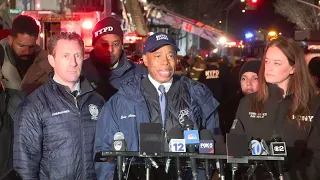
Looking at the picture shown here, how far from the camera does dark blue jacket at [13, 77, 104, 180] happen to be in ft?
13.3

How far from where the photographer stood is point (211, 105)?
4449mm

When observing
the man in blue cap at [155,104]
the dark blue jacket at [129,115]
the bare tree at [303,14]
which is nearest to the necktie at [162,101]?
the man in blue cap at [155,104]

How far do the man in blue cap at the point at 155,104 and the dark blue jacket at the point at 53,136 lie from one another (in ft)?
0.41

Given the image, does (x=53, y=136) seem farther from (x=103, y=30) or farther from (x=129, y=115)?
(x=103, y=30)

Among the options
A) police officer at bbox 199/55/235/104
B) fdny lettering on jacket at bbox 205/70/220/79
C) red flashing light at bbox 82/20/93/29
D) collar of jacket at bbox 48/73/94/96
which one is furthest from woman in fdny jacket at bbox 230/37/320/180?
red flashing light at bbox 82/20/93/29

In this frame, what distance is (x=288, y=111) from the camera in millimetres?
4465

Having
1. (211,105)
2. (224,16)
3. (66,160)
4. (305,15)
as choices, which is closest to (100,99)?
(66,160)

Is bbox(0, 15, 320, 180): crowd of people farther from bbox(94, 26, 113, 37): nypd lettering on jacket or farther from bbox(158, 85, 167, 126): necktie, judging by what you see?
bbox(94, 26, 113, 37): nypd lettering on jacket

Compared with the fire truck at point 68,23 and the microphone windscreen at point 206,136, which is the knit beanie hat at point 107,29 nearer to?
the microphone windscreen at point 206,136

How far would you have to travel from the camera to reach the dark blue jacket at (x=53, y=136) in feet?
13.3

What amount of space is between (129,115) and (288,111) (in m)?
1.34

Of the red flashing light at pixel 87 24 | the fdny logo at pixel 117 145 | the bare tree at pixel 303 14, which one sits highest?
the bare tree at pixel 303 14

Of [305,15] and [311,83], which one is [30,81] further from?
[305,15]

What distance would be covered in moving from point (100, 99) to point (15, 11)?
900cm
